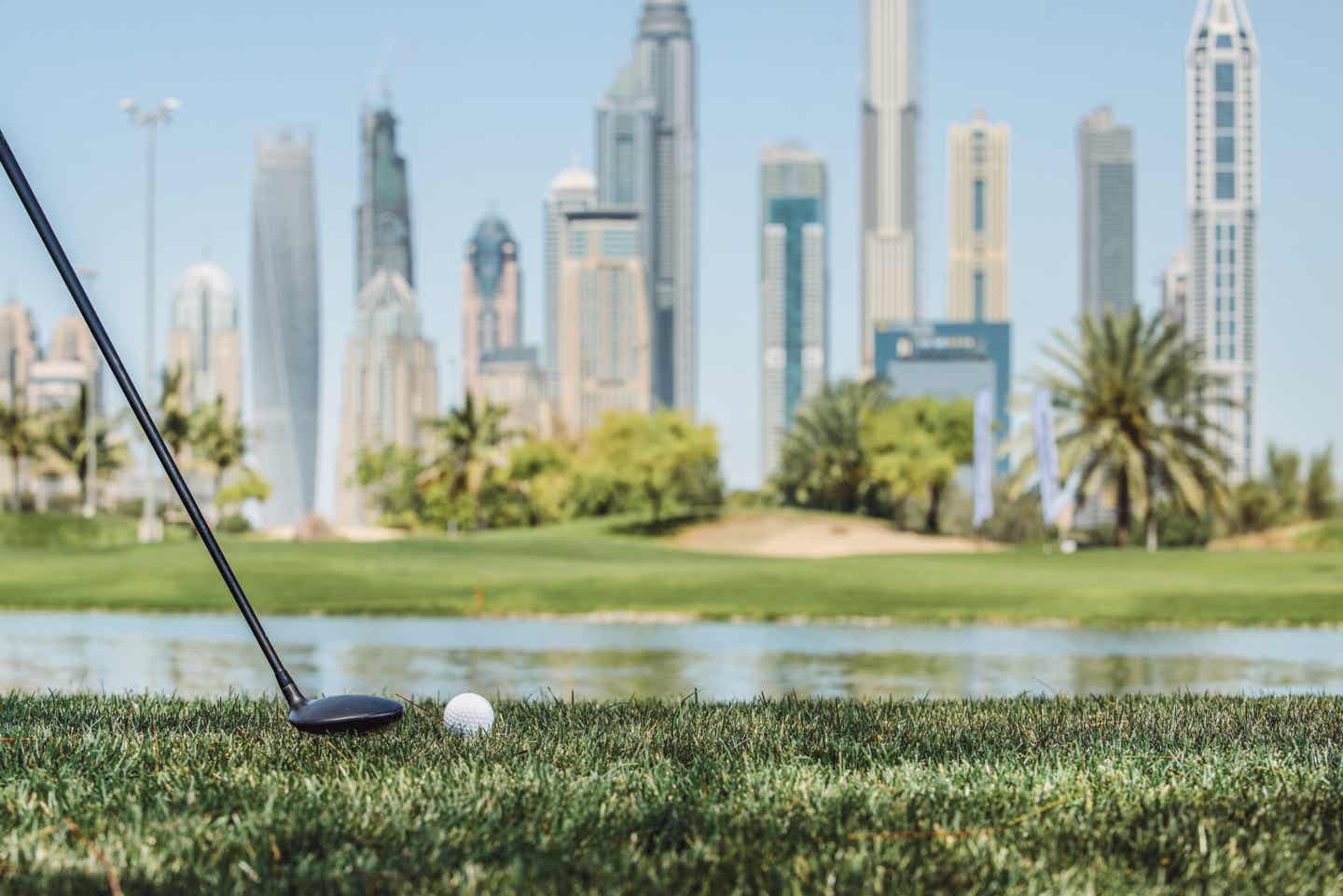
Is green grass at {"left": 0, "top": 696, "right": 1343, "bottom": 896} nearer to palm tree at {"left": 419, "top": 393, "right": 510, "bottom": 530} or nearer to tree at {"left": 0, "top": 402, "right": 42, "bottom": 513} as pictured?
palm tree at {"left": 419, "top": 393, "right": 510, "bottom": 530}

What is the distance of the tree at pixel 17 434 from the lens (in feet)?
286

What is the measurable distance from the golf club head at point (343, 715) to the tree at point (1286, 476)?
265 ft

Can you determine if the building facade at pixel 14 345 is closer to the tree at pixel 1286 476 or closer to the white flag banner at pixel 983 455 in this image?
the white flag banner at pixel 983 455

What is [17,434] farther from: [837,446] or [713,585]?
[713,585]

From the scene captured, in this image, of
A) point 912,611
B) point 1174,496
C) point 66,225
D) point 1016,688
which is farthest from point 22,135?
point 1174,496

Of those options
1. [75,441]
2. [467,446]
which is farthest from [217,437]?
[467,446]

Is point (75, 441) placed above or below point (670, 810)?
above

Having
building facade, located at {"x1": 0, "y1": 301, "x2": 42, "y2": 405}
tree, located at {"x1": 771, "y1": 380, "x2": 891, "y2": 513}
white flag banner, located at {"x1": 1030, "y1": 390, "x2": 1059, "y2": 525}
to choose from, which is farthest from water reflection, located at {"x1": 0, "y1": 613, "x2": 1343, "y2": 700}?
tree, located at {"x1": 771, "y1": 380, "x2": 891, "y2": 513}

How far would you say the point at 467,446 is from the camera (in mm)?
87500

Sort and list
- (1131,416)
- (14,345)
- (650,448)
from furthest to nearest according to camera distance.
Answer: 1. (650,448)
2. (14,345)
3. (1131,416)

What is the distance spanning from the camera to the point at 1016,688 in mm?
15781

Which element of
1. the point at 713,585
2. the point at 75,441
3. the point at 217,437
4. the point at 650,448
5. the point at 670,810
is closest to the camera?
the point at 670,810

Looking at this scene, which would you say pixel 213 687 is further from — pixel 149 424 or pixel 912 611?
pixel 912 611

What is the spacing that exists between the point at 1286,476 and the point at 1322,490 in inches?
78.6
